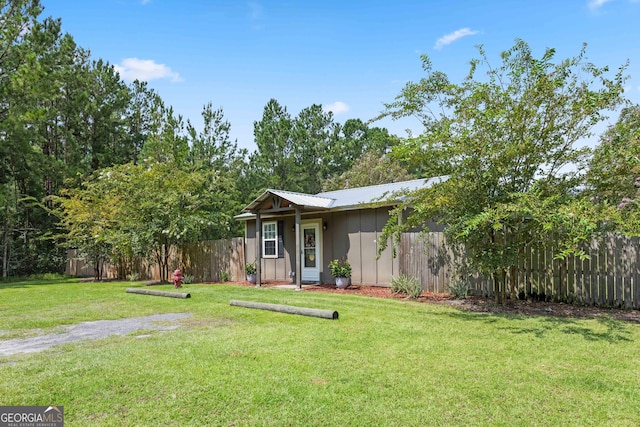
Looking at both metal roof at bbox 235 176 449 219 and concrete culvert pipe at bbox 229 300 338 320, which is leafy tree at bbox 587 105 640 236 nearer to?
metal roof at bbox 235 176 449 219

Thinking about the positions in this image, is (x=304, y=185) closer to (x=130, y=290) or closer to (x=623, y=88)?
(x=130, y=290)

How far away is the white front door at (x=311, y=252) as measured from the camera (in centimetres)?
1298

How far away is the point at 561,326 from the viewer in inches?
241

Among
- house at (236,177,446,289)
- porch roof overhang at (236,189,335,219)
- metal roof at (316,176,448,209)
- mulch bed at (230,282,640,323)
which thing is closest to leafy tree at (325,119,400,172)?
metal roof at (316,176,448,209)

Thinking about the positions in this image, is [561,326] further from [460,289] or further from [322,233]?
[322,233]

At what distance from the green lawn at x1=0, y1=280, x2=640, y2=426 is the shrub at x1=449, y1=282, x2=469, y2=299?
7.69ft

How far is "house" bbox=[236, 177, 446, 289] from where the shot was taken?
11578 mm

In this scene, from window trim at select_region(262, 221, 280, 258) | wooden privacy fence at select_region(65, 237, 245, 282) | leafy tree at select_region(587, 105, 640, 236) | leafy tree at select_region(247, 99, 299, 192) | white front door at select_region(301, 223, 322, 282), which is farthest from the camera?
leafy tree at select_region(247, 99, 299, 192)

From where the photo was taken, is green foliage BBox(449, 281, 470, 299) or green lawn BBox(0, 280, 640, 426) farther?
green foliage BBox(449, 281, 470, 299)

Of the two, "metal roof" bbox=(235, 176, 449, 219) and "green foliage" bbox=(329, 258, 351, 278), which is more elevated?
"metal roof" bbox=(235, 176, 449, 219)
